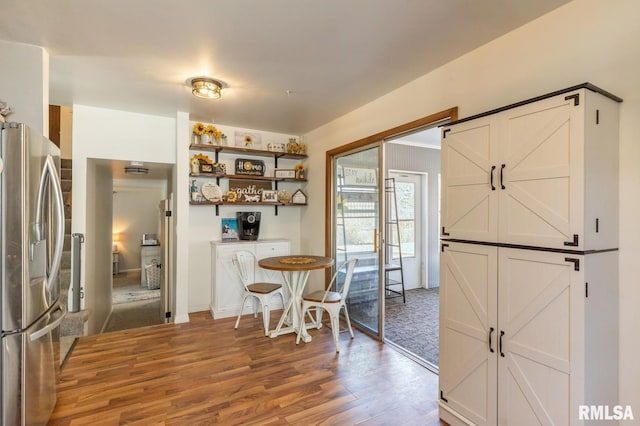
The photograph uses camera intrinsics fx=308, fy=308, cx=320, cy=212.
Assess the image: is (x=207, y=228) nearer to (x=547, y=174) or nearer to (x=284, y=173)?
(x=284, y=173)

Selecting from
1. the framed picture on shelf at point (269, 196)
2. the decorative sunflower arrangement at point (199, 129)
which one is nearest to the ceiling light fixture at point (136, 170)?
the decorative sunflower arrangement at point (199, 129)

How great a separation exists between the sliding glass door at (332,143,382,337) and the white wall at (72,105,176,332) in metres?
2.11

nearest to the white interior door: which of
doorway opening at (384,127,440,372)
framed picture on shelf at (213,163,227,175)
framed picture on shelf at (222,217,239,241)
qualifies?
doorway opening at (384,127,440,372)

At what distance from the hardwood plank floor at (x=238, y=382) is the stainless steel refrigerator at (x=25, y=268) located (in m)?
0.54

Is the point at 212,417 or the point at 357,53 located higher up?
the point at 357,53

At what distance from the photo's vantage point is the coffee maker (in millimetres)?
4223

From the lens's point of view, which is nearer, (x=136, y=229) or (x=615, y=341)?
(x=615, y=341)

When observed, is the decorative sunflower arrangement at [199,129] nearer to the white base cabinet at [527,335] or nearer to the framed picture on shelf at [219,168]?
the framed picture on shelf at [219,168]

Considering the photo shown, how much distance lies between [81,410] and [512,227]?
9.77 feet

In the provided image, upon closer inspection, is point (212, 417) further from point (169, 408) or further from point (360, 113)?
point (360, 113)

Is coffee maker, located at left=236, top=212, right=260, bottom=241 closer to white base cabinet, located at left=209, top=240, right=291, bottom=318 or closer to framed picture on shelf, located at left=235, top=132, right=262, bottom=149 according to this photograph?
white base cabinet, located at left=209, top=240, right=291, bottom=318

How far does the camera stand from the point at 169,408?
2127mm

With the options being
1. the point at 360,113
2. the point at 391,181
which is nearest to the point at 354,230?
the point at 360,113

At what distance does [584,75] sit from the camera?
166 centimetres
